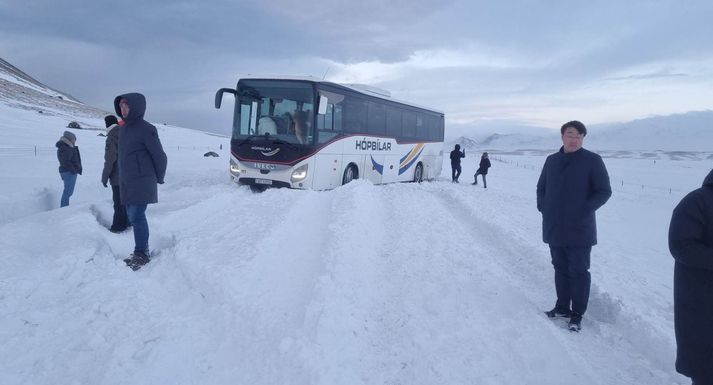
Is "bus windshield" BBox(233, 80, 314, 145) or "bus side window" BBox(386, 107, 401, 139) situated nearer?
"bus windshield" BBox(233, 80, 314, 145)

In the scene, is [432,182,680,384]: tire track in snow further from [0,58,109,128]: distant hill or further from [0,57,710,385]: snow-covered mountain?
[0,58,109,128]: distant hill

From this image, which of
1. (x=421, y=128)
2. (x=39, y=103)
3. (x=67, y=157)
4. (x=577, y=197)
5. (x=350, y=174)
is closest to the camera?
(x=577, y=197)

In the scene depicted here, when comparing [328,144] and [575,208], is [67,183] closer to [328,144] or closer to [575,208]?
[328,144]

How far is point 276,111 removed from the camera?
11.8 metres

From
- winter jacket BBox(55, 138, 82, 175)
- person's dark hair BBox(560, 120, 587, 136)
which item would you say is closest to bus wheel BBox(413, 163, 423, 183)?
winter jacket BBox(55, 138, 82, 175)

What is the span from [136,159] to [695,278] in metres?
5.81

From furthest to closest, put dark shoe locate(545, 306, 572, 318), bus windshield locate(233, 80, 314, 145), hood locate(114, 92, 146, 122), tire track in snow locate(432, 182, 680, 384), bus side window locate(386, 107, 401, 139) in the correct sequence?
bus side window locate(386, 107, 401, 139) → bus windshield locate(233, 80, 314, 145) → hood locate(114, 92, 146, 122) → dark shoe locate(545, 306, 572, 318) → tire track in snow locate(432, 182, 680, 384)

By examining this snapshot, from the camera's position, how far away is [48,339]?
3490 mm

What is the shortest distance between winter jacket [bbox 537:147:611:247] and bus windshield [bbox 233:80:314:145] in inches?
319

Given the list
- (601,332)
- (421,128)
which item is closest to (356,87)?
(421,128)

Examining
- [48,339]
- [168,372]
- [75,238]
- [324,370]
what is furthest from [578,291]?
[75,238]

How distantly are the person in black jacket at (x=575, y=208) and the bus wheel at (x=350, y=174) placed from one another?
9579mm

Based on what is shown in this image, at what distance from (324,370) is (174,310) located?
188 cm

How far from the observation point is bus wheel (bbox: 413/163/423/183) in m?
19.5
